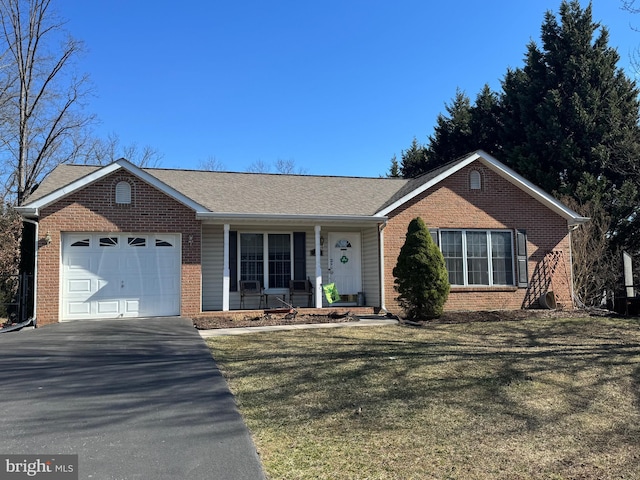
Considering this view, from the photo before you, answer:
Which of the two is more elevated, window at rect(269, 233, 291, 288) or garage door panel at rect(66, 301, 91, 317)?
window at rect(269, 233, 291, 288)

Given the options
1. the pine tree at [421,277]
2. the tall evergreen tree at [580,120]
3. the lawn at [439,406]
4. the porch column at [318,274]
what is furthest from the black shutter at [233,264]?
the tall evergreen tree at [580,120]

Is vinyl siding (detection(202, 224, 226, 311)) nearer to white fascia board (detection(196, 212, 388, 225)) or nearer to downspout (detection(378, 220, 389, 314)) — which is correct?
Answer: white fascia board (detection(196, 212, 388, 225))

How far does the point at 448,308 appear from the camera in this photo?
1423 cm

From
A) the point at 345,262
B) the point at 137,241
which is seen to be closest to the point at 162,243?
the point at 137,241

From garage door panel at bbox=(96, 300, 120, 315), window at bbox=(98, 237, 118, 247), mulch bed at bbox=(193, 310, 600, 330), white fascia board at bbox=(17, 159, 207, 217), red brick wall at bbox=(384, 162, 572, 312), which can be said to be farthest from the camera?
red brick wall at bbox=(384, 162, 572, 312)

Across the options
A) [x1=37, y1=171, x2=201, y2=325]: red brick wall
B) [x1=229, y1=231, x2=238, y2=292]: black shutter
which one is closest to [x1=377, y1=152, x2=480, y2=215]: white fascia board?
[x1=229, y1=231, x2=238, y2=292]: black shutter

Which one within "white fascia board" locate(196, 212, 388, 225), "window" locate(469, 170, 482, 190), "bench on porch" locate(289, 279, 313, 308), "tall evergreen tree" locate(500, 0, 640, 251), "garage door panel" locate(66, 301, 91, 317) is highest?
"tall evergreen tree" locate(500, 0, 640, 251)

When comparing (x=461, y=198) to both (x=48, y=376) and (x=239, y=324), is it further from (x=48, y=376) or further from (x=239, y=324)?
(x=48, y=376)

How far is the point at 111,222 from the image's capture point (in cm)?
1193

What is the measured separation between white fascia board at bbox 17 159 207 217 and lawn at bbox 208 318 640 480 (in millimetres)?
Answer: 4482

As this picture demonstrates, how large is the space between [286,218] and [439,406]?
8643 millimetres

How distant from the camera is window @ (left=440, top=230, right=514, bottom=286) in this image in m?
14.5

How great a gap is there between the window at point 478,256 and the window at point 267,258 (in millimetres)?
4681

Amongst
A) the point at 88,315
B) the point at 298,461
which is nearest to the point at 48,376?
the point at 298,461
